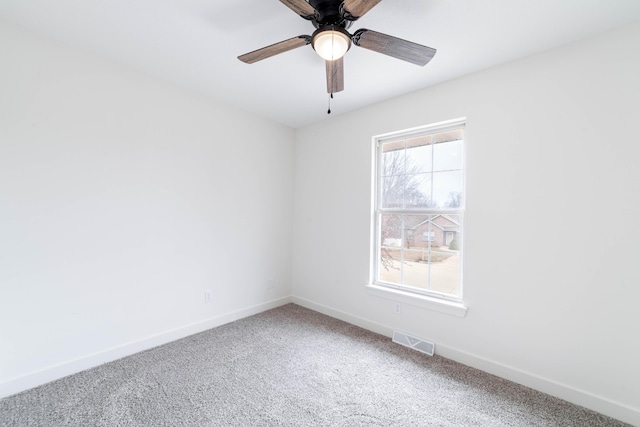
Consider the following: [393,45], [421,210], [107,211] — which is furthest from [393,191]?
[107,211]

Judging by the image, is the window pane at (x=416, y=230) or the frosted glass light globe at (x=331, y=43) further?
the window pane at (x=416, y=230)

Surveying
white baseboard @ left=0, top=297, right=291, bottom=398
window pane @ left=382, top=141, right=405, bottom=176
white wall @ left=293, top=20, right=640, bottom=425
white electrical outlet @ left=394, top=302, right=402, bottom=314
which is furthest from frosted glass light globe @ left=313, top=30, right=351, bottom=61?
white baseboard @ left=0, top=297, right=291, bottom=398

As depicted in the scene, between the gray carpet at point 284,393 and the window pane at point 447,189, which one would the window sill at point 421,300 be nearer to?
the gray carpet at point 284,393

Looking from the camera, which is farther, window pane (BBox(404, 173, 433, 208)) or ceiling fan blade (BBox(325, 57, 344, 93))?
window pane (BBox(404, 173, 433, 208))

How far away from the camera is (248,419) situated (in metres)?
1.64

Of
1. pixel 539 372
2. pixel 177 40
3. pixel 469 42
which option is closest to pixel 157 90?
pixel 177 40

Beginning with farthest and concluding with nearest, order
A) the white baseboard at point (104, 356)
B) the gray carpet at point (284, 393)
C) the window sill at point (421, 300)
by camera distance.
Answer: the window sill at point (421, 300) → the white baseboard at point (104, 356) → the gray carpet at point (284, 393)

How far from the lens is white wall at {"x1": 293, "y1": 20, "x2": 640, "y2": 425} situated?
1691mm

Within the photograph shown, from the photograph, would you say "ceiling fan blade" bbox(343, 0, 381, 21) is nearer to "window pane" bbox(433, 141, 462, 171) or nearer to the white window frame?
the white window frame

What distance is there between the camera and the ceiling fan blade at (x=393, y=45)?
1472 mm

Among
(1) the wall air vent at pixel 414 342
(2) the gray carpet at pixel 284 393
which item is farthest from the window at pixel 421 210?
(2) the gray carpet at pixel 284 393

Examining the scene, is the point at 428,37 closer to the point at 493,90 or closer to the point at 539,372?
the point at 493,90

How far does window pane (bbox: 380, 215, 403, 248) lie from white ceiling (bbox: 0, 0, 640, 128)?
4.30 feet

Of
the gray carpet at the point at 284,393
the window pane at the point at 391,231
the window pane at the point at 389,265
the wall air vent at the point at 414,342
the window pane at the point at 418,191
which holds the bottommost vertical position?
the gray carpet at the point at 284,393
